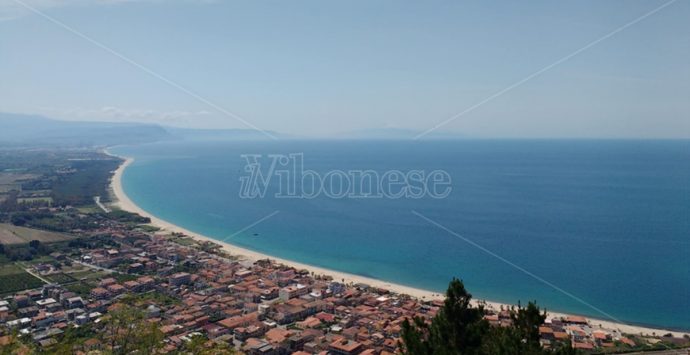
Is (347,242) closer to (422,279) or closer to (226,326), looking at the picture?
(422,279)

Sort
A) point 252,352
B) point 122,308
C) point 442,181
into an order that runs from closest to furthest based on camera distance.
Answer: point 122,308 < point 252,352 < point 442,181

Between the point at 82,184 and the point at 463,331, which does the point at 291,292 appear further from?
the point at 82,184

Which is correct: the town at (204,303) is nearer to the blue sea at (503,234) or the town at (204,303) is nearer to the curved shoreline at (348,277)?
the curved shoreline at (348,277)

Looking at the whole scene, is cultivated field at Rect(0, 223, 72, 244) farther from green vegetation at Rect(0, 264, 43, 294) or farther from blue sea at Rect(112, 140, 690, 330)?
blue sea at Rect(112, 140, 690, 330)

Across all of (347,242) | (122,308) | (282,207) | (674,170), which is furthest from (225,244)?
(674,170)

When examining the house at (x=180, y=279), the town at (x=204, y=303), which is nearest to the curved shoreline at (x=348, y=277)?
the town at (x=204, y=303)
